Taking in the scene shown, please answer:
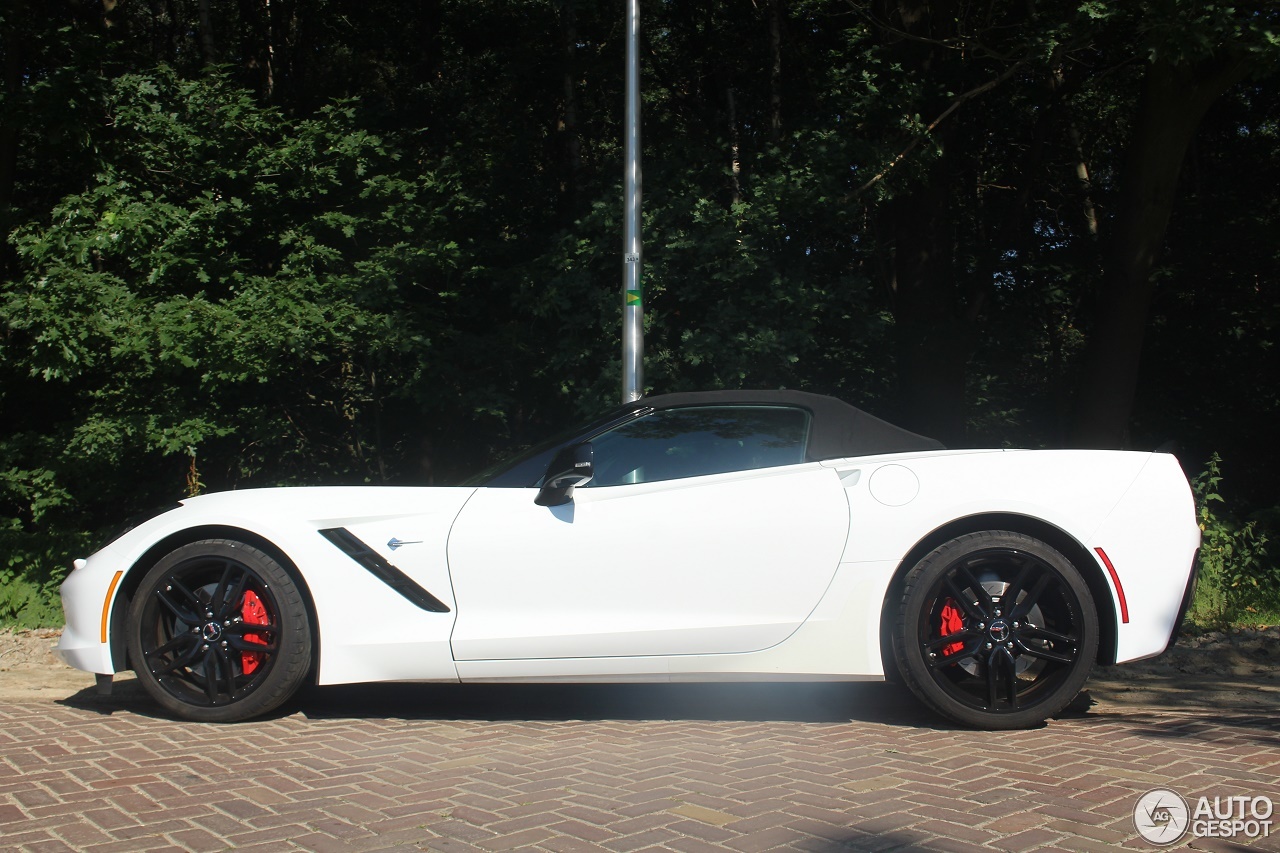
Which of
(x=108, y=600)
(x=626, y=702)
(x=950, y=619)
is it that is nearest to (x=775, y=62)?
(x=626, y=702)

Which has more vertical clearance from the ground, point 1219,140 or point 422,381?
point 1219,140

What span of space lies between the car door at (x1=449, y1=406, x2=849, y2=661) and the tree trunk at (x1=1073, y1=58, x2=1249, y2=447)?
7585mm

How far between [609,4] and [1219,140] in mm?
9852

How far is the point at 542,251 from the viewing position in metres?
12.6

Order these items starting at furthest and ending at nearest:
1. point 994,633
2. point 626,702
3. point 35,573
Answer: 1. point 35,573
2. point 626,702
3. point 994,633

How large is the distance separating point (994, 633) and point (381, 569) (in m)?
2.59

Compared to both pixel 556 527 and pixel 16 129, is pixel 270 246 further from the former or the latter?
pixel 556 527

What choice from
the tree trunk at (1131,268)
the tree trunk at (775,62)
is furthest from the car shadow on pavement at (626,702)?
the tree trunk at (775,62)

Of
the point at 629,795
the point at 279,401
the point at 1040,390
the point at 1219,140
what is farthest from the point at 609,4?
the point at 629,795

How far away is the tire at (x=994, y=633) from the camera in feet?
14.2

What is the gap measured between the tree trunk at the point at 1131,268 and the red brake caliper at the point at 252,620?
8916 mm

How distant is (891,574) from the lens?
14.4ft

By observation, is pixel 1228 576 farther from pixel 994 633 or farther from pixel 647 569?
pixel 647 569

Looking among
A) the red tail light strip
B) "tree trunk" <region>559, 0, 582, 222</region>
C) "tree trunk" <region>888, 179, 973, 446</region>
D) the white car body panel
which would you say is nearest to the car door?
the white car body panel
